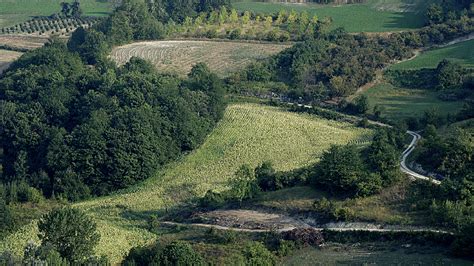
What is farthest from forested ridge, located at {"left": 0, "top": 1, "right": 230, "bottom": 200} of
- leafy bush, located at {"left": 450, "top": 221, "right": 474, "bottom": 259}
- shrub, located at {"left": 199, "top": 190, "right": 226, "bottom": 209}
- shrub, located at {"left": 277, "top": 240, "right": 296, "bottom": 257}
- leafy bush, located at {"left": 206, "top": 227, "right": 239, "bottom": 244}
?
leafy bush, located at {"left": 450, "top": 221, "right": 474, "bottom": 259}

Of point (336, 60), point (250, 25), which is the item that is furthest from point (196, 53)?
point (336, 60)

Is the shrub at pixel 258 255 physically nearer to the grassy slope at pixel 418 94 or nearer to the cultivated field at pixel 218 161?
the cultivated field at pixel 218 161

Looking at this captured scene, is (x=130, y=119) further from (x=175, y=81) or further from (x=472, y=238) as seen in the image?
(x=472, y=238)

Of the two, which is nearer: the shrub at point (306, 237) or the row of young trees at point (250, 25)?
the shrub at point (306, 237)

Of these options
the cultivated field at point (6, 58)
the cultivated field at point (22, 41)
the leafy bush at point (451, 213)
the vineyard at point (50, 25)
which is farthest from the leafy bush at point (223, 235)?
the vineyard at point (50, 25)

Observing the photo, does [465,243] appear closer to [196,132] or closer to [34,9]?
[196,132]

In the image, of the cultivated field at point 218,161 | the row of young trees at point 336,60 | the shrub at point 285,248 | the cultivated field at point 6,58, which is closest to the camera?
the shrub at point 285,248

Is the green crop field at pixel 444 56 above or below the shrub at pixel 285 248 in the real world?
below
